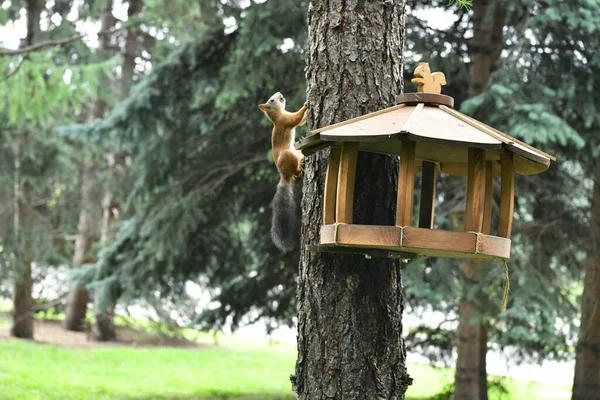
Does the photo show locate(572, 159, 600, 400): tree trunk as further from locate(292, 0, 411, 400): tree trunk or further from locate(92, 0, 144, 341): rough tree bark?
locate(92, 0, 144, 341): rough tree bark

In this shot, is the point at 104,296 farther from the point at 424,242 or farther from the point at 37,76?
the point at 424,242

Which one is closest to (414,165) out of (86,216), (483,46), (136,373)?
(483,46)

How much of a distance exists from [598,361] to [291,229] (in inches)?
254

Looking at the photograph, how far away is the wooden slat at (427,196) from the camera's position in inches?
157

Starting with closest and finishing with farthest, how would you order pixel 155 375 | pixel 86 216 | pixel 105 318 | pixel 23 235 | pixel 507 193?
pixel 507 193
pixel 155 375
pixel 23 235
pixel 105 318
pixel 86 216

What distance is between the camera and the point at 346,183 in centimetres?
323

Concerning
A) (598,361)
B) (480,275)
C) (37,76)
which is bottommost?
(598,361)

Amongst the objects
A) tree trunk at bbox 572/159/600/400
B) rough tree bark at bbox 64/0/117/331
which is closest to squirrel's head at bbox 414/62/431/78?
tree trunk at bbox 572/159/600/400

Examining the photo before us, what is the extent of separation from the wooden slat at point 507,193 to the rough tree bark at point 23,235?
1316 centimetres

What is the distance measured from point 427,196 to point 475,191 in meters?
0.76

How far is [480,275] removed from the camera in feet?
25.5

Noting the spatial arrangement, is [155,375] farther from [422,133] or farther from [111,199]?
[422,133]

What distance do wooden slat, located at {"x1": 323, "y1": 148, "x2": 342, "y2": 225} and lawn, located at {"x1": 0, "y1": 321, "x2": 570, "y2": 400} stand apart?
7.26m

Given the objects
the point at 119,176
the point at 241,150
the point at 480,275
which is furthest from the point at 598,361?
the point at 119,176
